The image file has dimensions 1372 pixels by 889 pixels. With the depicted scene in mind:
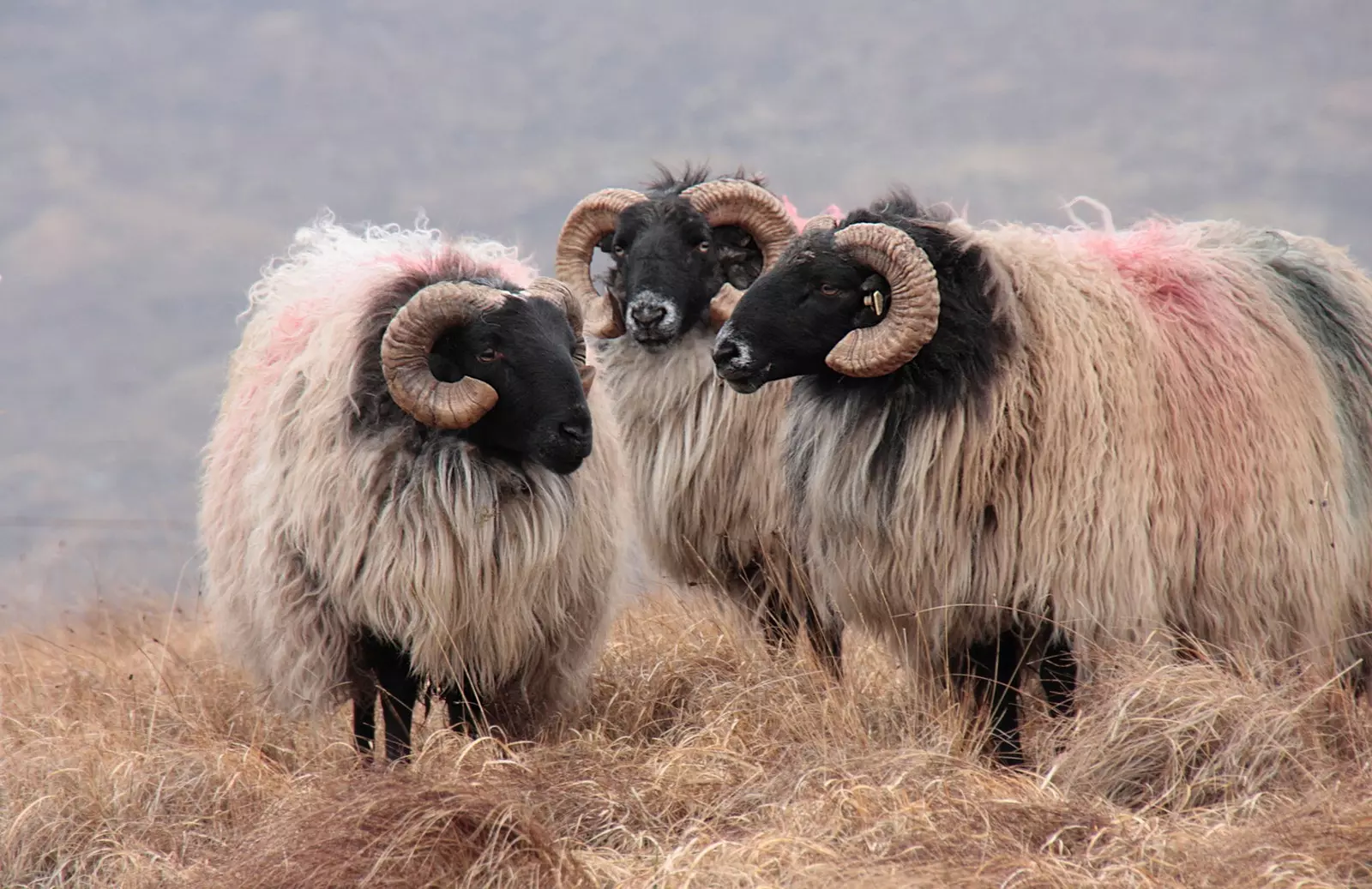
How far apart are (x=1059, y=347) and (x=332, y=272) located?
3.26 meters

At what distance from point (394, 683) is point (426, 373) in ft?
4.32

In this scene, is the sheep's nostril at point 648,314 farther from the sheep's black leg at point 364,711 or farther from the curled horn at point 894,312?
the sheep's black leg at point 364,711

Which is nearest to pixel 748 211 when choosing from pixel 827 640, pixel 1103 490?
pixel 827 640

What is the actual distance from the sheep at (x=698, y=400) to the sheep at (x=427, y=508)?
1022mm

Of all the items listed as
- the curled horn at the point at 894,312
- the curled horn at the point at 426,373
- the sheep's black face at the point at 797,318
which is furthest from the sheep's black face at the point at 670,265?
the curled horn at the point at 894,312

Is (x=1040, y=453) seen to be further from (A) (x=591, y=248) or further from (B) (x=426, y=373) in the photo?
(A) (x=591, y=248)

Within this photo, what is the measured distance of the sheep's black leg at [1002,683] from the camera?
5.69 metres

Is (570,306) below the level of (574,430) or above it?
above

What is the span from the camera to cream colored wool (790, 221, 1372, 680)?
546cm

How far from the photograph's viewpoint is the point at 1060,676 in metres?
5.65

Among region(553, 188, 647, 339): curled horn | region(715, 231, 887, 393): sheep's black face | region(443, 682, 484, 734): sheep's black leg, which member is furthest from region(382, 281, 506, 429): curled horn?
region(553, 188, 647, 339): curled horn

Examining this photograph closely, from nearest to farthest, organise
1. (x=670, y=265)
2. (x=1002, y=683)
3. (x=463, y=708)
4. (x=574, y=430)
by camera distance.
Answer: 1. (x=574, y=430)
2. (x=1002, y=683)
3. (x=463, y=708)
4. (x=670, y=265)

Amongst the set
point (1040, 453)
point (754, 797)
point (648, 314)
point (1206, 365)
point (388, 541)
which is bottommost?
point (754, 797)

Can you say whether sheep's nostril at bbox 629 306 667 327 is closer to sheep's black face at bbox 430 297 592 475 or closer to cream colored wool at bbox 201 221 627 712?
cream colored wool at bbox 201 221 627 712
